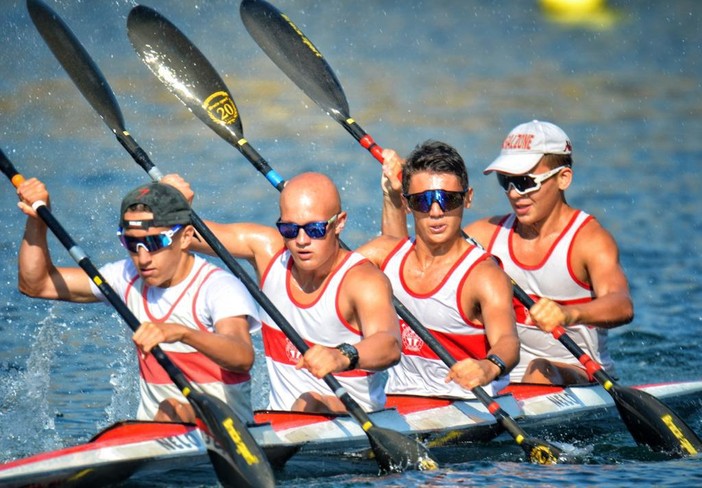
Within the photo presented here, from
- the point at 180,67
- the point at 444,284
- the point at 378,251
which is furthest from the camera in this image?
the point at 180,67

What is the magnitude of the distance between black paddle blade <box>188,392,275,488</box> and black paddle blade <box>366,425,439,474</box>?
2.41ft

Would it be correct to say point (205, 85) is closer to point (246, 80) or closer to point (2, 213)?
point (2, 213)

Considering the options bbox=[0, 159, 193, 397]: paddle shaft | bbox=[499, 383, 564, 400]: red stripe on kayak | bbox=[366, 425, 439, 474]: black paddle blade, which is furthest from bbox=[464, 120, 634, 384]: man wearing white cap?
bbox=[0, 159, 193, 397]: paddle shaft

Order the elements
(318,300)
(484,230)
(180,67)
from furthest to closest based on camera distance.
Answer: (180,67), (484,230), (318,300)

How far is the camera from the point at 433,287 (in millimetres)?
7129

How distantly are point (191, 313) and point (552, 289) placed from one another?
2.70 metres

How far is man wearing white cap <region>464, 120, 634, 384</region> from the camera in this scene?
758 cm

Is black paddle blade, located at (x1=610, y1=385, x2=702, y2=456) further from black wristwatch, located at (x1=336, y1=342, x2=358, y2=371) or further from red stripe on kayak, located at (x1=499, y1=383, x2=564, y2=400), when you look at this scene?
black wristwatch, located at (x1=336, y1=342, x2=358, y2=371)

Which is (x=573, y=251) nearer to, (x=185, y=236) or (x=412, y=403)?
(x=412, y=403)

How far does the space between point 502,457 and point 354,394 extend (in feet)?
3.00

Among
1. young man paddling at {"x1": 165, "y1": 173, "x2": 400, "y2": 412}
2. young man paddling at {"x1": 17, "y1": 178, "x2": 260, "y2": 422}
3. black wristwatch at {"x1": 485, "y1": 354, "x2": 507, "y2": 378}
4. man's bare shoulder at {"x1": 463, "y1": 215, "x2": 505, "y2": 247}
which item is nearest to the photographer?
young man paddling at {"x1": 17, "y1": 178, "x2": 260, "y2": 422}

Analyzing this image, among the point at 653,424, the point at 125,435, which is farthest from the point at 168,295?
the point at 653,424

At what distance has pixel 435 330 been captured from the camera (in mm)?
7285

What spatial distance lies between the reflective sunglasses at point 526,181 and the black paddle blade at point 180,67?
184 cm
